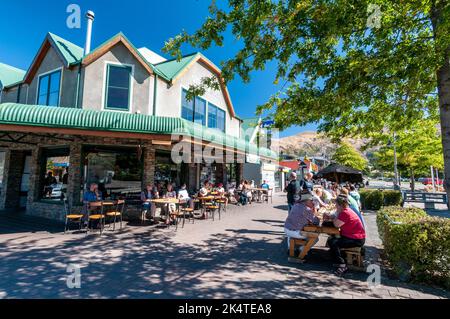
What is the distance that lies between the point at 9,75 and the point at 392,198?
2483cm

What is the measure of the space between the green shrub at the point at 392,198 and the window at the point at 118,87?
15234mm

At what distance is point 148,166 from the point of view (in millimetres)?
10266

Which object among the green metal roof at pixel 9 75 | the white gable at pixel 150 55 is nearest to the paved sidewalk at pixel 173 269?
the green metal roof at pixel 9 75

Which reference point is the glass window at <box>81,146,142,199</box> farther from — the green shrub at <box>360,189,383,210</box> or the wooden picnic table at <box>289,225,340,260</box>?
the green shrub at <box>360,189,383,210</box>

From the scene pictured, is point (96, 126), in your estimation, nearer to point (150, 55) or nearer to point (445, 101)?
point (445, 101)

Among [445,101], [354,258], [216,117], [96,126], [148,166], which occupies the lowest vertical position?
[354,258]

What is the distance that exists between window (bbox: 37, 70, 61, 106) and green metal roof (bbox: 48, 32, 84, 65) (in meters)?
0.90

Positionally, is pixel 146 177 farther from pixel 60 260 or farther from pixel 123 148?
pixel 60 260

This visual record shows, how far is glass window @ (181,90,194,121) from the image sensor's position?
40.2 ft

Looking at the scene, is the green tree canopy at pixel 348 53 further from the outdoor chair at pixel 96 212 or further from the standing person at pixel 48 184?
the standing person at pixel 48 184

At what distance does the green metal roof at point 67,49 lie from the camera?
35.2ft

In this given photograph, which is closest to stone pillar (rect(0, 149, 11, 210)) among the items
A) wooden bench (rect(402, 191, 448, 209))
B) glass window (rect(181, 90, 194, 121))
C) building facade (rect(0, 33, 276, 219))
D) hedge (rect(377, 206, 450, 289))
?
building facade (rect(0, 33, 276, 219))

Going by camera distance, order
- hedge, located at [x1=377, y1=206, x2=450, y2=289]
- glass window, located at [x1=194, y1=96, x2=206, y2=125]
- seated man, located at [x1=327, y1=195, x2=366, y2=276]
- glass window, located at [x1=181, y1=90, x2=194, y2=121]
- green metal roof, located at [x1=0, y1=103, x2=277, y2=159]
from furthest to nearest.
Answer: glass window, located at [x1=194, y1=96, x2=206, y2=125] → glass window, located at [x1=181, y1=90, x2=194, y2=121] → green metal roof, located at [x1=0, y1=103, x2=277, y2=159] → seated man, located at [x1=327, y1=195, x2=366, y2=276] → hedge, located at [x1=377, y1=206, x2=450, y2=289]

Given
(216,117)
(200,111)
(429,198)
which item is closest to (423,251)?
(200,111)
